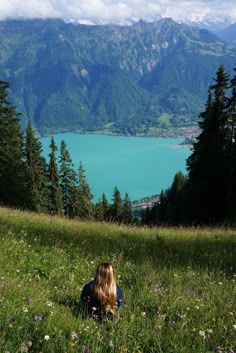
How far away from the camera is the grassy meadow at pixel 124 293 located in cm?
420

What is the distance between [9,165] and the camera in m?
41.1

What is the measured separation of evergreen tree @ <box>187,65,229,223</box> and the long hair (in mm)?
28828

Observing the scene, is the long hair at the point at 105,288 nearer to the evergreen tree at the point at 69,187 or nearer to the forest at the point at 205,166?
the forest at the point at 205,166

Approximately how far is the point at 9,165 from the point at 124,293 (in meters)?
36.1

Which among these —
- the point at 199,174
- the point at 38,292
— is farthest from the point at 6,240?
the point at 199,174

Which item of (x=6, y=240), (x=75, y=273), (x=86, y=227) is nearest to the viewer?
(x=75, y=273)

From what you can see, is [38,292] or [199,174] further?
[199,174]

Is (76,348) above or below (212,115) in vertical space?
below

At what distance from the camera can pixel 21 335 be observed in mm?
4133

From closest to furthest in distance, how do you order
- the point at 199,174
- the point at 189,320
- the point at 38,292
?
the point at 189,320
the point at 38,292
the point at 199,174

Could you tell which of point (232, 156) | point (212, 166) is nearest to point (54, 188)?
point (212, 166)

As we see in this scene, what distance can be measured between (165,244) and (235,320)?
7.10 metres

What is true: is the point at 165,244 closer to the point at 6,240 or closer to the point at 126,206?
the point at 6,240

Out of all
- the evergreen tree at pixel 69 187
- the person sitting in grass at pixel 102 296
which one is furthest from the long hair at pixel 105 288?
the evergreen tree at pixel 69 187
